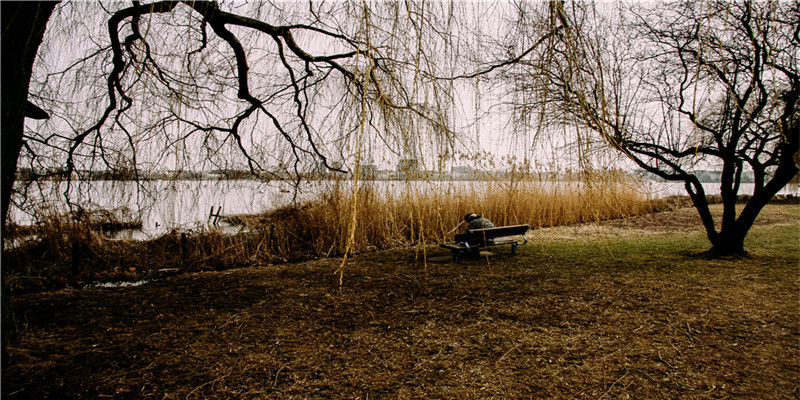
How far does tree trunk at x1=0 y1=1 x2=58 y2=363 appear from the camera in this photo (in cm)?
162

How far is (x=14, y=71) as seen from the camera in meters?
1.66

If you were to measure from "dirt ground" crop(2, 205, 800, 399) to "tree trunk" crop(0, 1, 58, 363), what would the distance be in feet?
2.00

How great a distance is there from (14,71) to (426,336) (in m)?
2.23

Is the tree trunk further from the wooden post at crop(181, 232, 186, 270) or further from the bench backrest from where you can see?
the bench backrest

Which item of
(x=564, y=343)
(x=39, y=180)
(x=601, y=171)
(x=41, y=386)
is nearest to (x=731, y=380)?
(x=564, y=343)

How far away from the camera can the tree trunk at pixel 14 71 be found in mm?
A: 1618

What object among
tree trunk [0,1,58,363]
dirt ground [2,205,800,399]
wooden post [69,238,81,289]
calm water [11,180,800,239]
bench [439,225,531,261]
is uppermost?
tree trunk [0,1,58,363]

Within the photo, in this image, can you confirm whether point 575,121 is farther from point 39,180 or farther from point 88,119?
point 39,180

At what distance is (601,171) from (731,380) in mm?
1251

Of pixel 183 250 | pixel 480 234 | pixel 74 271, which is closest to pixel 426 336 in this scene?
pixel 480 234

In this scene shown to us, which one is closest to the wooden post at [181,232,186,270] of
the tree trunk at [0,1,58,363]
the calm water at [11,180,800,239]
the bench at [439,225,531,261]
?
the calm water at [11,180,800,239]

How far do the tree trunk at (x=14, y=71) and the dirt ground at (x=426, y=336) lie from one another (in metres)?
0.61

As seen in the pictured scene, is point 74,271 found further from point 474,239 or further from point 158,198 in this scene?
point 474,239

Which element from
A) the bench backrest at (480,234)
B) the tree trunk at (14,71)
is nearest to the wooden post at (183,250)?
the tree trunk at (14,71)
